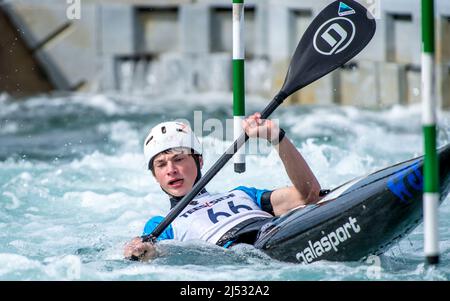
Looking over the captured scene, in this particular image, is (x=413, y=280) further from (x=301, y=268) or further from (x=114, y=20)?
(x=114, y=20)

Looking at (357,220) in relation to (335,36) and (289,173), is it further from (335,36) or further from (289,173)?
(335,36)

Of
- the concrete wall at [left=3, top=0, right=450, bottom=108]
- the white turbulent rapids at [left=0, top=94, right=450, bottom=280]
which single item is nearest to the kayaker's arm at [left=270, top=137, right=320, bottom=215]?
the white turbulent rapids at [left=0, top=94, right=450, bottom=280]

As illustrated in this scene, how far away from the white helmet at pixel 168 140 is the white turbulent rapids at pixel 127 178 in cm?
46

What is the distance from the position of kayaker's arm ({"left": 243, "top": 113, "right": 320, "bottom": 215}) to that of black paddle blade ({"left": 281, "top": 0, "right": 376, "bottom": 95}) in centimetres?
56

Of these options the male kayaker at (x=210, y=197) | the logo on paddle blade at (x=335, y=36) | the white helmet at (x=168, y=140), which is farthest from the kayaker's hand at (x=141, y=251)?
the logo on paddle blade at (x=335, y=36)

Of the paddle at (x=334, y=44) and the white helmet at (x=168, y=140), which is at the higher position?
the paddle at (x=334, y=44)

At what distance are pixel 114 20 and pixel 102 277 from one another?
26.3 ft

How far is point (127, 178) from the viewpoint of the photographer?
8.17 metres

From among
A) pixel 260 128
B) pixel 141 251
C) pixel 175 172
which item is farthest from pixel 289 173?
pixel 141 251

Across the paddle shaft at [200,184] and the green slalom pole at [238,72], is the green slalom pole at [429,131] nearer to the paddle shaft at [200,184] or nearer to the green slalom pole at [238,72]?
the paddle shaft at [200,184]

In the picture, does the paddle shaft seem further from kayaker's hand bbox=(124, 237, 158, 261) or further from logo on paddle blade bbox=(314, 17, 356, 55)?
logo on paddle blade bbox=(314, 17, 356, 55)

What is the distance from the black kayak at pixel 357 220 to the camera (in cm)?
479

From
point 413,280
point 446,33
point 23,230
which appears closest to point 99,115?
point 446,33
